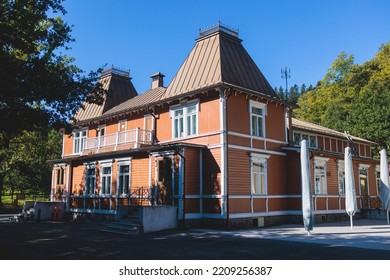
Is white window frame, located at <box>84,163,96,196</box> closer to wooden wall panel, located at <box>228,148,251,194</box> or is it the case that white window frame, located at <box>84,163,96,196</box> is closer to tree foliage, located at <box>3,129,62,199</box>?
wooden wall panel, located at <box>228,148,251,194</box>

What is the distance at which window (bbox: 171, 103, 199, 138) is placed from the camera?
63.7 ft

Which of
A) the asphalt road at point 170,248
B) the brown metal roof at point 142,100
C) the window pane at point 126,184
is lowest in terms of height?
the asphalt road at point 170,248

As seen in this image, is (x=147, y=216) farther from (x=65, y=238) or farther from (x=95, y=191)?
(x=95, y=191)

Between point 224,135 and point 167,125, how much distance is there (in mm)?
4623

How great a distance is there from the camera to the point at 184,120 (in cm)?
1980

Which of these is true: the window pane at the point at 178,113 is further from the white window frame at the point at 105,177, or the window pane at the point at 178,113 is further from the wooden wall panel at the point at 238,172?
the white window frame at the point at 105,177

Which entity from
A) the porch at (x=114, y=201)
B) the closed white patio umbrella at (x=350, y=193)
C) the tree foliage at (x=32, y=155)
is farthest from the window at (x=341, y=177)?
the tree foliage at (x=32, y=155)

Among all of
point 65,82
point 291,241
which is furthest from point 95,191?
point 291,241

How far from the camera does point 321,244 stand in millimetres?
12211

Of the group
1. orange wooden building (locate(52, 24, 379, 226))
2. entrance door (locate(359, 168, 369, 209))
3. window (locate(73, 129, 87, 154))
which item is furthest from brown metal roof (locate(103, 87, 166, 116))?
entrance door (locate(359, 168, 369, 209))

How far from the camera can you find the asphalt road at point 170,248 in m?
9.76

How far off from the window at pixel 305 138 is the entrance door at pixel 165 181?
1005cm

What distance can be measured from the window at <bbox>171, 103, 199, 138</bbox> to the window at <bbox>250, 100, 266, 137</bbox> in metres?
3.12

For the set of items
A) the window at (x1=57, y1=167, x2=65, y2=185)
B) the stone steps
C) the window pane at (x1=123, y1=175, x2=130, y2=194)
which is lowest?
the stone steps
